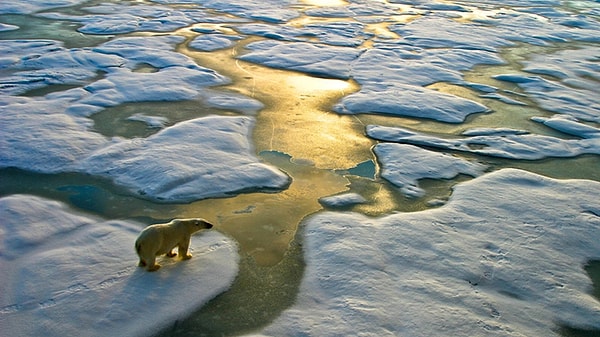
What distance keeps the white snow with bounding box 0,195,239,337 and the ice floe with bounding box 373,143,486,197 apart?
6.97 feet

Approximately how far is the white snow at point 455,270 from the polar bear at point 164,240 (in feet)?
3.05

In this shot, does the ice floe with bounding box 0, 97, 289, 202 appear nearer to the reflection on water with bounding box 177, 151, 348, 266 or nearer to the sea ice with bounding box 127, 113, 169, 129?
the reflection on water with bounding box 177, 151, 348, 266

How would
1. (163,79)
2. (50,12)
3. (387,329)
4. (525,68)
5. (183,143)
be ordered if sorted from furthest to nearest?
(50,12)
(525,68)
(163,79)
(183,143)
(387,329)

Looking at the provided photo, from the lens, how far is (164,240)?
3461 millimetres

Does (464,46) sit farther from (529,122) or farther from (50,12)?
(50,12)

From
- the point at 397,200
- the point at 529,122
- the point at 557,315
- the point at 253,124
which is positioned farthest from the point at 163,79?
the point at 557,315

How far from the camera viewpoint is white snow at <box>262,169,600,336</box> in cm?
323

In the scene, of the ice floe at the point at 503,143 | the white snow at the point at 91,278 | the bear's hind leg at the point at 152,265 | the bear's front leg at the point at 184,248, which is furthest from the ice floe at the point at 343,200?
the bear's hind leg at the point at 152,265

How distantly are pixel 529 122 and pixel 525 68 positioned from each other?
349 centimetres

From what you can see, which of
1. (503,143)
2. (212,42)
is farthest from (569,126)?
(212,42)

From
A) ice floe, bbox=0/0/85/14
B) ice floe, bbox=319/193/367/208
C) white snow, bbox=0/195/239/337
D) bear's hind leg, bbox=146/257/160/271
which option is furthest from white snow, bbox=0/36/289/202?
ice floe, bbox=0/0/85/14

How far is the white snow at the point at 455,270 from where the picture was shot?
3230 mm

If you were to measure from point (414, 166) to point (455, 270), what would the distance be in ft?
6.33

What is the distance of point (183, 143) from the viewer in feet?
18.4
